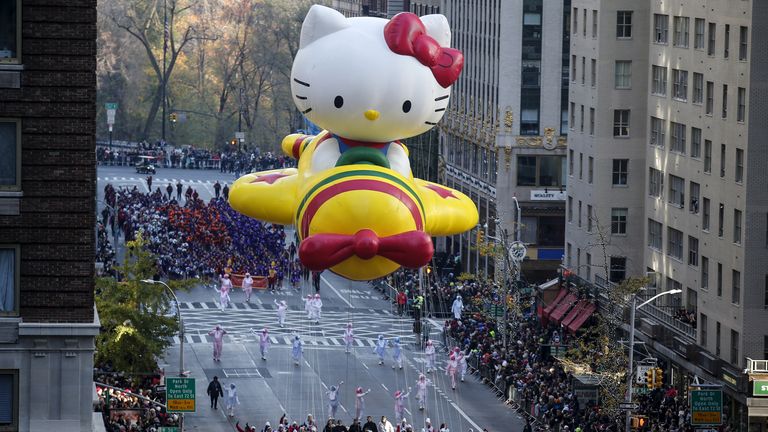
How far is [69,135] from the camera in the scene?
4297 centimetres

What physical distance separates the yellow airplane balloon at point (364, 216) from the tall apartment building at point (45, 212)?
175 inches

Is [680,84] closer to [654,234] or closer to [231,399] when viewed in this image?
[654,234]

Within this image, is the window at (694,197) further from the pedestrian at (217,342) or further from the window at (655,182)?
the pedestrian at (217,342)

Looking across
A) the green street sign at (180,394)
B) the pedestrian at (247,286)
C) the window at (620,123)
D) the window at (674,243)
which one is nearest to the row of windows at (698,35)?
the window at (620,123)

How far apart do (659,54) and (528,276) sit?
2146 cm

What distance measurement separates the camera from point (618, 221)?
90.2 meters

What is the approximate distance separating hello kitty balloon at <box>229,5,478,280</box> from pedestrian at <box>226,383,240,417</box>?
29.3 meters

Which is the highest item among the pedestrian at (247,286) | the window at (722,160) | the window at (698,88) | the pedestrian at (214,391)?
the window at (698,88)

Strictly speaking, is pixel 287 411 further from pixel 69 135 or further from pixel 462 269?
pixel 462 269

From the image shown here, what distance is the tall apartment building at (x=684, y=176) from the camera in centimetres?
7075

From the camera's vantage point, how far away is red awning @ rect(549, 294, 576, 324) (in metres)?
88.1

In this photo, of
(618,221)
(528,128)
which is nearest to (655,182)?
(618,221)

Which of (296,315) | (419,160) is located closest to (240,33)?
(419,160)

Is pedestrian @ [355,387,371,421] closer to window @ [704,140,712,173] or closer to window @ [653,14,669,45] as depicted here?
window @ [704,140,712,173]
